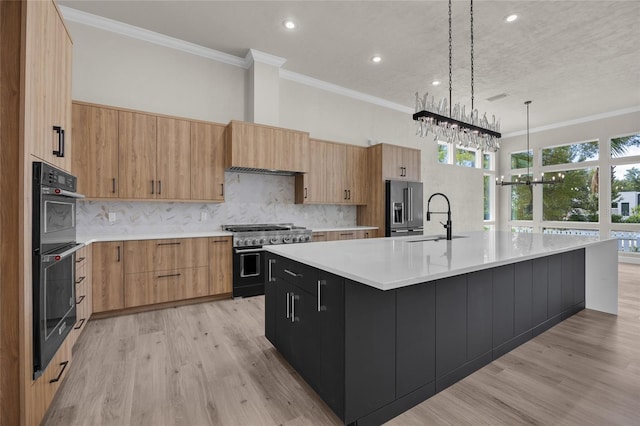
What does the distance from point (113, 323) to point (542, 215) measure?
31.0 feet

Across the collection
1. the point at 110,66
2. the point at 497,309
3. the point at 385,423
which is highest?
the point at 110,66

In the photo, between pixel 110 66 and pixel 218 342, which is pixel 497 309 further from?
pixel 110 66

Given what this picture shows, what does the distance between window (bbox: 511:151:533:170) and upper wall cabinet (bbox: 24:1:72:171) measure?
373 inches

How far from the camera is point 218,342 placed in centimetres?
260

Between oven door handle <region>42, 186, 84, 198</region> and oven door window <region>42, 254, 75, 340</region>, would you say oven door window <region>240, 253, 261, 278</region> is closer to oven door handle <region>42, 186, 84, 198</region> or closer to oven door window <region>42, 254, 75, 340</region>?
oven door window <region>42, 254, 75, 340</region>

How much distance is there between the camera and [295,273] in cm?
200

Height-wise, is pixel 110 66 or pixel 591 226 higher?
pixel 110 66

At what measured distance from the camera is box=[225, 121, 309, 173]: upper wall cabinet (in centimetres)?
389

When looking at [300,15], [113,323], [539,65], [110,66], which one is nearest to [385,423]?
[113,323]

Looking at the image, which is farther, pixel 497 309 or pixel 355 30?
pixel 355 30

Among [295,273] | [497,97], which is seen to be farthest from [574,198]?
[295,273]

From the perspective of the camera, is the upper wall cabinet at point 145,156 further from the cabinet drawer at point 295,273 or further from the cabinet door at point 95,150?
the cabinet drawer at point 295,273

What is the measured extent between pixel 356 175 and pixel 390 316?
385cm

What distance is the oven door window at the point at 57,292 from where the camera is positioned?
1502mm
